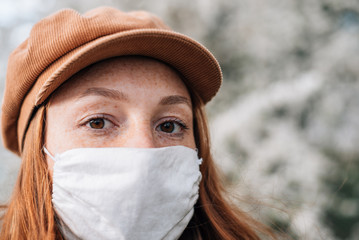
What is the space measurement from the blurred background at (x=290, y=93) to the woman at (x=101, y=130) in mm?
1278

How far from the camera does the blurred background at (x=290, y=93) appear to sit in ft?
8.54

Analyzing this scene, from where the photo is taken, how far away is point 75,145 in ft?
3.76

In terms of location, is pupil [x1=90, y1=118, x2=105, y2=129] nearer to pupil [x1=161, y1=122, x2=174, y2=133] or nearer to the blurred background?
pupil [x1=161, y1=122, x2=174, y2=133]

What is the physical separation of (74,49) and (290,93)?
2083 mm

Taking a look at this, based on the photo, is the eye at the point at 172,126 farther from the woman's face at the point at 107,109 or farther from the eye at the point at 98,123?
the eye at the point at 98,123

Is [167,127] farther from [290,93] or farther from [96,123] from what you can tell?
[290,93]

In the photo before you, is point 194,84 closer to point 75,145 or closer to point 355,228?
point 75,145

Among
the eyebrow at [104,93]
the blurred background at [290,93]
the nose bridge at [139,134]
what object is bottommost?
the blurred background at [290,93]

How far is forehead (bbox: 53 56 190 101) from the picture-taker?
118cm

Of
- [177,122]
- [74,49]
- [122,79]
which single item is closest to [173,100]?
[177,122]

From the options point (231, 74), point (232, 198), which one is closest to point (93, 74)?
point (232, 198)

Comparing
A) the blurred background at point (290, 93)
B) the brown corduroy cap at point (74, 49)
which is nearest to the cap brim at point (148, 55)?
the brown corduroy cap at point (74, 49)

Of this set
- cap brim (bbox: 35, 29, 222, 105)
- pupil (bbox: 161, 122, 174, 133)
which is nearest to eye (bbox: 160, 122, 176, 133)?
pupil (bbox: 161, 122, 174, 133)

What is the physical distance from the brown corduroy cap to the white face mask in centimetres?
27
